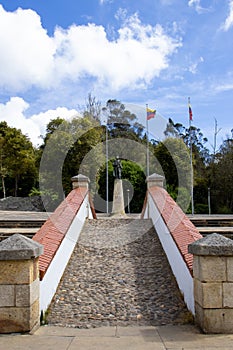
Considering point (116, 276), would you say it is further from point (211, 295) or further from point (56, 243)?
point (211, 295)

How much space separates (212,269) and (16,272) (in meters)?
2.13

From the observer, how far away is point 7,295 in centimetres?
348

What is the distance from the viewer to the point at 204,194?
1237 inches

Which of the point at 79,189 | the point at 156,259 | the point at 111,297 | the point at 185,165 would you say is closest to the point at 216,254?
the point at 111,297

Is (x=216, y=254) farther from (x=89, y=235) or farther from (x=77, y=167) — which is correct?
(x=77, y=167)

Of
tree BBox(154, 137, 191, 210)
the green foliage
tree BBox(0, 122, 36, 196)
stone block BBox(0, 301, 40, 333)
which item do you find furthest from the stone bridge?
tree BBox(0, 122, 36, 196)

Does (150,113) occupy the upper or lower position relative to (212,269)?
upper

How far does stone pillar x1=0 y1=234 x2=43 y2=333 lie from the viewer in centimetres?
346

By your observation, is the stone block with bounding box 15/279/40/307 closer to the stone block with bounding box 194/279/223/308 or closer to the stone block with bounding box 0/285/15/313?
the stone block with bounding box 0/285/15/313

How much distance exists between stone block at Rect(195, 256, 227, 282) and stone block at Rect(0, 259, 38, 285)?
1.88m

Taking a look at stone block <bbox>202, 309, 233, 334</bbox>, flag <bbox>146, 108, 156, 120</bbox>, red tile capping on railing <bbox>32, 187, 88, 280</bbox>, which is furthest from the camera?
flag <bbox>146, 108, 156, 120</bbox>

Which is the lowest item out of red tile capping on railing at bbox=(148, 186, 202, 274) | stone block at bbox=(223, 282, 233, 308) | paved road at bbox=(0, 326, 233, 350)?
paved road at bbox=(0, 326, 233, 350)

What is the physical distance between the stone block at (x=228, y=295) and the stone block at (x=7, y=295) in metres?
2.26

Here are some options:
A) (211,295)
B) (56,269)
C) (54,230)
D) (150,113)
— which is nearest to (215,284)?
(211,295)
